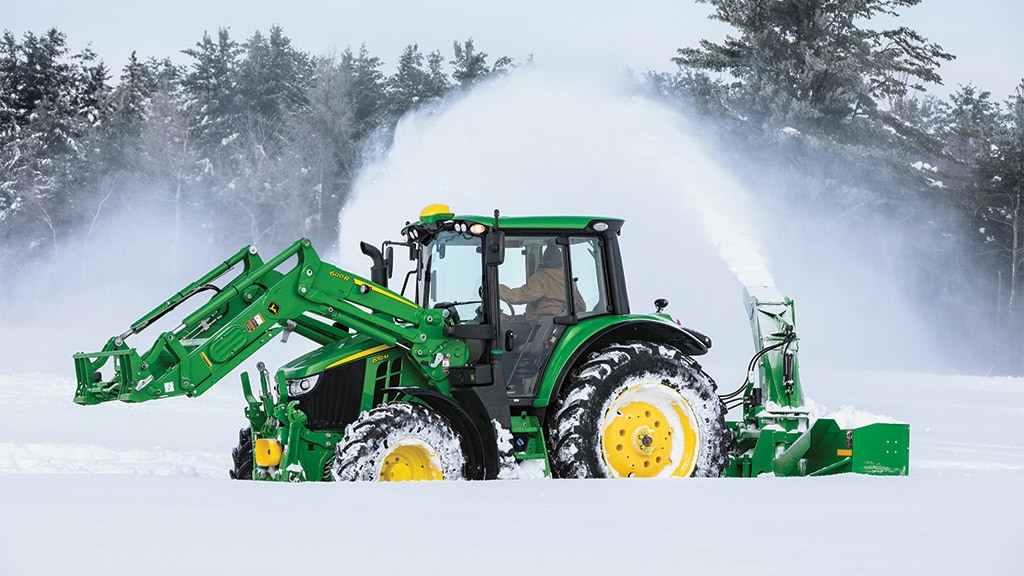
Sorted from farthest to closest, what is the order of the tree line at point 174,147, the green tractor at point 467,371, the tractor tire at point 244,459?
the tree line at point 174,147
the tractor tire at point 244,459
the green tractor at point 467,371

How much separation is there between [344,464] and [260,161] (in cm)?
4331

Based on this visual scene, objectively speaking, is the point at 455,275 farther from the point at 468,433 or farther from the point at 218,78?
the point at 218,78

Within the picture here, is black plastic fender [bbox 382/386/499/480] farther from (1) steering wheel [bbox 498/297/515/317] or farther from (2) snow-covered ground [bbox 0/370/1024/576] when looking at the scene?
(1) steering wheel [bbox 498/297/515/317]

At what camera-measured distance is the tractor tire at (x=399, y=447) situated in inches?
333

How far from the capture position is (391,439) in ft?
28.2

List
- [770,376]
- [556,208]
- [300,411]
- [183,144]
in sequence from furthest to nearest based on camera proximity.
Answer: [183,144] < [556,208] < [770,376] < [300,411]

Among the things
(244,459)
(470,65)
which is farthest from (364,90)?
(244,459)

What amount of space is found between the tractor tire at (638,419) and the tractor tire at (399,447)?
89 centimetres

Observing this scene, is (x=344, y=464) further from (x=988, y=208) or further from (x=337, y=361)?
(x=988, y=208)

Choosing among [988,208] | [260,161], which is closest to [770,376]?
[988,208]

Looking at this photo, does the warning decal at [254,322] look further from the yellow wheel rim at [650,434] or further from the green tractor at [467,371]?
the yellow wheel rim at [650,434]

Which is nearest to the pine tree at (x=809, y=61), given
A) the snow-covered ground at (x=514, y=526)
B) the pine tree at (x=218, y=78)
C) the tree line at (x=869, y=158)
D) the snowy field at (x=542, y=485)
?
the tree line at (x=869, y=158)

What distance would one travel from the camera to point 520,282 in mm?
9695

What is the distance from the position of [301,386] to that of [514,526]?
2916 mm
